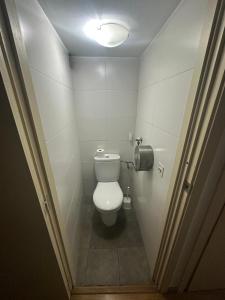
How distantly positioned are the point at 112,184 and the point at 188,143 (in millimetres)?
1320

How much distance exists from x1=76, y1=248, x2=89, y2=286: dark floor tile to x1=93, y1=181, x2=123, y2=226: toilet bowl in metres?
0.36

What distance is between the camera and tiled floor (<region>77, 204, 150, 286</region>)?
124 cm

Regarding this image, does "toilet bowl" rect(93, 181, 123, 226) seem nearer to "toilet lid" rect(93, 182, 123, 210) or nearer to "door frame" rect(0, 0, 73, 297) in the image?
"toilet lid" rect(93, 182, 123, 210)

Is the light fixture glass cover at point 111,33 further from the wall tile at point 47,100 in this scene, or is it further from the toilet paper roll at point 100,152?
the toilet paper roll at point 100,152

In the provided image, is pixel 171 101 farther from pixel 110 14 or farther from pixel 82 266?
pixel 82 266

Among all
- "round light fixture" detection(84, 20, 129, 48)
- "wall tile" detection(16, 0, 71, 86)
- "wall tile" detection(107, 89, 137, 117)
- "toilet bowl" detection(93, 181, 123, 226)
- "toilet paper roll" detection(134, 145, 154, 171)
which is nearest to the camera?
"wall tile" detection(16, 0, 71, 86)

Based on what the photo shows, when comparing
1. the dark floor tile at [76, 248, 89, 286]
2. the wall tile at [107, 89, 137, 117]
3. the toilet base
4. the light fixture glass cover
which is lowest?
the dark floor tile at [76, 248, 89, 286]

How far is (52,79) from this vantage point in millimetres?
935

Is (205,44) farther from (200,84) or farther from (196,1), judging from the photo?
(196,1)

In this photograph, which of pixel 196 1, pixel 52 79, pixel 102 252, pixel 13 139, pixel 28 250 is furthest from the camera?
pixel 102 252

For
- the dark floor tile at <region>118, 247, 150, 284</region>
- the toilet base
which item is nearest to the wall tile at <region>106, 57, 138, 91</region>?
the toilet base

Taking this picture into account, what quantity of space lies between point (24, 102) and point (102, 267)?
153 cm

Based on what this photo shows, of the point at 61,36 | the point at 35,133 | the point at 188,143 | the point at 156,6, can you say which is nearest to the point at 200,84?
the point at 188,143

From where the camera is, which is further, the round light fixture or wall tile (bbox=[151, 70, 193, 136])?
the round light fixture
